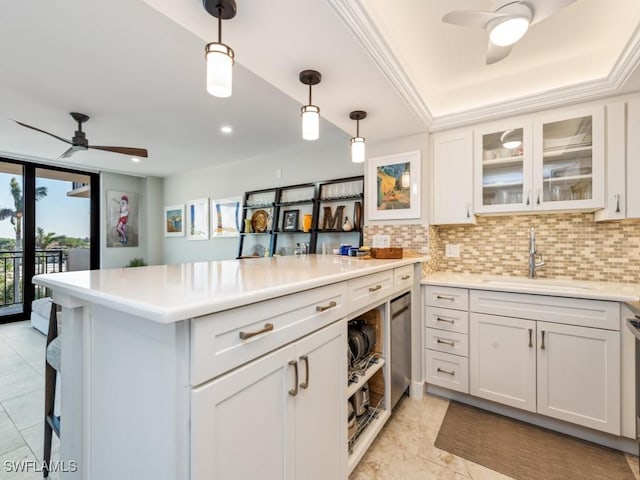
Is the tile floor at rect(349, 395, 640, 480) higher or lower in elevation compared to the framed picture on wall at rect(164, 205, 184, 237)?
lower

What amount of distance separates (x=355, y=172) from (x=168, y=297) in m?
3.02

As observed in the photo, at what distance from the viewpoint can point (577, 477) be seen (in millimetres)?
1520

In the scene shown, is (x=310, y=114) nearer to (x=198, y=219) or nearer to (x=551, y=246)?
(x=551, y=246)

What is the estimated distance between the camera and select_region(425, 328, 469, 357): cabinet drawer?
2146 millimetres

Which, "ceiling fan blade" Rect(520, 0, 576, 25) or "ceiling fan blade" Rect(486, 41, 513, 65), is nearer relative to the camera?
"ceiling fan blade" Rect(520, 0, 576, 25)

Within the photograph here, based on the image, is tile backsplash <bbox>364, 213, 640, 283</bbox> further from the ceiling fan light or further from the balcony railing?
the balcony railing

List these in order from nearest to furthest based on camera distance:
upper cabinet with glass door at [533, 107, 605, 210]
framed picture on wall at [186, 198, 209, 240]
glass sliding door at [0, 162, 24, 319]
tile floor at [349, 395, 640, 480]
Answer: tile floor at [349, 395, 640, 480] < upper cabinet with glass door at [533, 107, 605, 210] < glass sliding door at [0, 162, 24, 319] < framed picture on wall at [186, 198, 209, 240]

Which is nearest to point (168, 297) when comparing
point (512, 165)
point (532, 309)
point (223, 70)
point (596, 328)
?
point (223, 70)

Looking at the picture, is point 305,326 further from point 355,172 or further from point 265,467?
point 355,172

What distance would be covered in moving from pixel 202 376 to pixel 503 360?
203 cm

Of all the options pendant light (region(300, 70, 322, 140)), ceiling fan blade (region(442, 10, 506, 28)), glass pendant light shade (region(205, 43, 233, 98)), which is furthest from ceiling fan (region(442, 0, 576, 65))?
glass pendant light shade (region(205, 43, 233, 98))

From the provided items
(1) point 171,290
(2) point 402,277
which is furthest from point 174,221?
(1) point 171,290

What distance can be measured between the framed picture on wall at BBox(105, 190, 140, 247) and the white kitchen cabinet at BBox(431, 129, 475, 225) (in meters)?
5.41

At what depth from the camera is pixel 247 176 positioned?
457 centimetres
